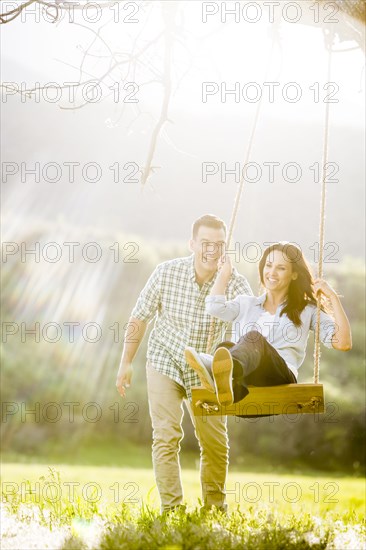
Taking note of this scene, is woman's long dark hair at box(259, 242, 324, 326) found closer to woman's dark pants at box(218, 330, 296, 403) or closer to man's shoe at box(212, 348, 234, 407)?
woman's dark pants at box(218, 330, 296, 403)

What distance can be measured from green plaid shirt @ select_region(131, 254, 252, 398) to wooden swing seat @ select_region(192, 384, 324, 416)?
0.64m

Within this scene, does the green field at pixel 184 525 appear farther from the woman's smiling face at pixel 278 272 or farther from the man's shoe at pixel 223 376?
the woman's smiling face at pixel 278 272

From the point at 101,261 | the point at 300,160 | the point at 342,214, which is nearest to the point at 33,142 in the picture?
the point at 300,160

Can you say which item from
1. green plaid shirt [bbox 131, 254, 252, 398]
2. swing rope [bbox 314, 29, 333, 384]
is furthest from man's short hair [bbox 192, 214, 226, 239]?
swing rope [bbox 314, 29, 333, 384]

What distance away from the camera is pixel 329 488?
8.33m

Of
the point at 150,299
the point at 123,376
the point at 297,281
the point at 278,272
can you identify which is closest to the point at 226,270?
the point at 278,272

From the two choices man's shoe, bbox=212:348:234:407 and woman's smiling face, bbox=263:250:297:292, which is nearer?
man's shoe, bbox=212:348:234:407

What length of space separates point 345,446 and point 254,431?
1486 millimetres

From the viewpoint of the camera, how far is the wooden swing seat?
3631mm

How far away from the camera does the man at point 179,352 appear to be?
4.24 meters

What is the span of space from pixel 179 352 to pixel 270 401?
Result: 0.86m

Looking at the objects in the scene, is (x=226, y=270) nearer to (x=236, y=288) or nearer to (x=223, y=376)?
(x=236, y=288)

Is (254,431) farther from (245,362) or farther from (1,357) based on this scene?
(245,362)

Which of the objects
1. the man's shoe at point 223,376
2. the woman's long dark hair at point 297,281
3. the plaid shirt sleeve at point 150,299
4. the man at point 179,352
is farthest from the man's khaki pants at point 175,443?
the woman's long dark hair at point 297,281
